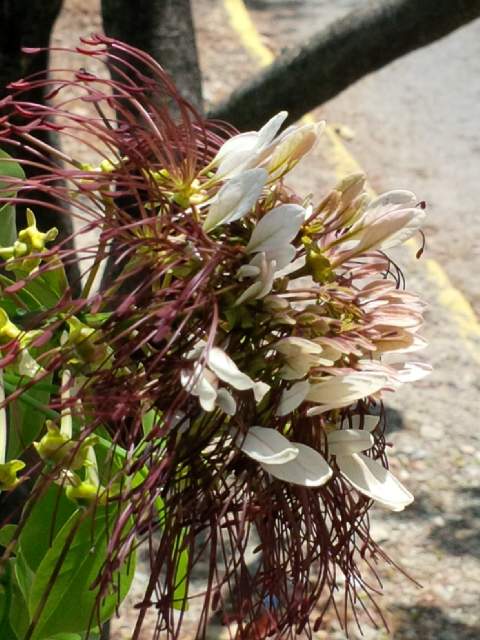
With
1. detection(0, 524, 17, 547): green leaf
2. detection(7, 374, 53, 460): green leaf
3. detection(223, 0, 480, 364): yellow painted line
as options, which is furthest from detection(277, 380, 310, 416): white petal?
detection(223, 0, 480, 364): yellow painted line

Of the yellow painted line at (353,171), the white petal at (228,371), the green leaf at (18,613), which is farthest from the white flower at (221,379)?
the yellow painted line at (353,171)

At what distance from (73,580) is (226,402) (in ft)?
0.87

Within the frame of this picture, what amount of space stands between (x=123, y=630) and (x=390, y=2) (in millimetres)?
1421

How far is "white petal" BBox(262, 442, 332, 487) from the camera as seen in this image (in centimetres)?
90

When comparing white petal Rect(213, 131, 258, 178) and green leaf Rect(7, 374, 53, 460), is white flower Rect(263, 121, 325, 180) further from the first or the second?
green leaf Rect(7, 374, 53, 460)

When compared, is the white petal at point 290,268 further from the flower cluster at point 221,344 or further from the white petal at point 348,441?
the white petal at point 348,441

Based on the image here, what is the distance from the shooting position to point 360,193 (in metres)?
0.99

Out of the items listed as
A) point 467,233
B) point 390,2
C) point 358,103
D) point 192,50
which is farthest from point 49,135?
point 358,103

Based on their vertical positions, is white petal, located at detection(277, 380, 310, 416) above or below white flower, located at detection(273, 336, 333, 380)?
below

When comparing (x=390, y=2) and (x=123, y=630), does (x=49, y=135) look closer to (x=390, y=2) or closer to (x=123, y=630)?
(x=390, y=2)

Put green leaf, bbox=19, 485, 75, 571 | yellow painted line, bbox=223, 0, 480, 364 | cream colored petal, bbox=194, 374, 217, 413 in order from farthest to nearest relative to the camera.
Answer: yellow painted line, bbox=223, 0, 480, 364
green leaf, bbox=19, 485, 75, 571
cream colored petal, bbox=194, 374, 217, 413

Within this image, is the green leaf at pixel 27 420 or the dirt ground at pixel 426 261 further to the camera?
the dirt ground at pixel 426 261

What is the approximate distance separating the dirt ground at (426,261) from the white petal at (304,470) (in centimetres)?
173

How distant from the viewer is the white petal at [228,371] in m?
0.86
